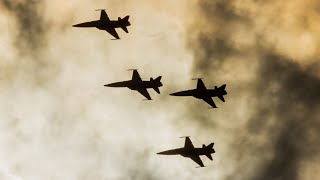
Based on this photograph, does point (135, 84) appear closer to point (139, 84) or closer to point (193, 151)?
point (139, 84)

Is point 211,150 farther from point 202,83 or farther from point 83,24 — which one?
point 83,24

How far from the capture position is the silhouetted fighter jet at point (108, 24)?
170425 millimetres

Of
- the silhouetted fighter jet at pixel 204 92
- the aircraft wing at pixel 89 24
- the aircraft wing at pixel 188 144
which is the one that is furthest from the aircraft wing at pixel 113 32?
the aircraft wing at pixel 188 144

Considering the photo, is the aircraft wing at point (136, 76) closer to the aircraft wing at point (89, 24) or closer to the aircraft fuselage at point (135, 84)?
the aircraft fuselage at point (135, 84)

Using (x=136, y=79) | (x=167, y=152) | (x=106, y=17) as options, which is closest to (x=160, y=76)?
(x=136, y=79)

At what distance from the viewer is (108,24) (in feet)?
574

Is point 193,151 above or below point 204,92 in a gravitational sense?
below

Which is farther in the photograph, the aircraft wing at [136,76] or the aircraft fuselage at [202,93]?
the aircraft wing at [136,76]

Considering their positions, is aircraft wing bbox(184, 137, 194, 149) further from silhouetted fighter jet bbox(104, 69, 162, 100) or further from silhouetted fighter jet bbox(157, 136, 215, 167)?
silhouetted fighter jet bbox(104, 69, 162, 100)

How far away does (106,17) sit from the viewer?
17550cm

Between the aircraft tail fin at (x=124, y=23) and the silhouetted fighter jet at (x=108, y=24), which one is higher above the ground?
the silhouetted fighter jet at (x=108, y=24)

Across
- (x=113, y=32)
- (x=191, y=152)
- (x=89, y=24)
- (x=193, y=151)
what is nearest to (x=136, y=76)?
(x=113, y=32)

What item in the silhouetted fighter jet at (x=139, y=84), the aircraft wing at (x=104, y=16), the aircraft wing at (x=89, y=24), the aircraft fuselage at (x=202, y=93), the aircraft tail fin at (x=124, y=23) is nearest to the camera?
the aircraft tail fin at (x=124, y=23)

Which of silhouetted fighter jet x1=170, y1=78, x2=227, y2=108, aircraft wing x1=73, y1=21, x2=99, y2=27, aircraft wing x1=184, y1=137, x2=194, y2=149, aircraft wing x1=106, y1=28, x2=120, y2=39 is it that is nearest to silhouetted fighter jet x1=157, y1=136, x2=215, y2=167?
aircraft wing x1=184, y1=137, x2=194, y2=149
